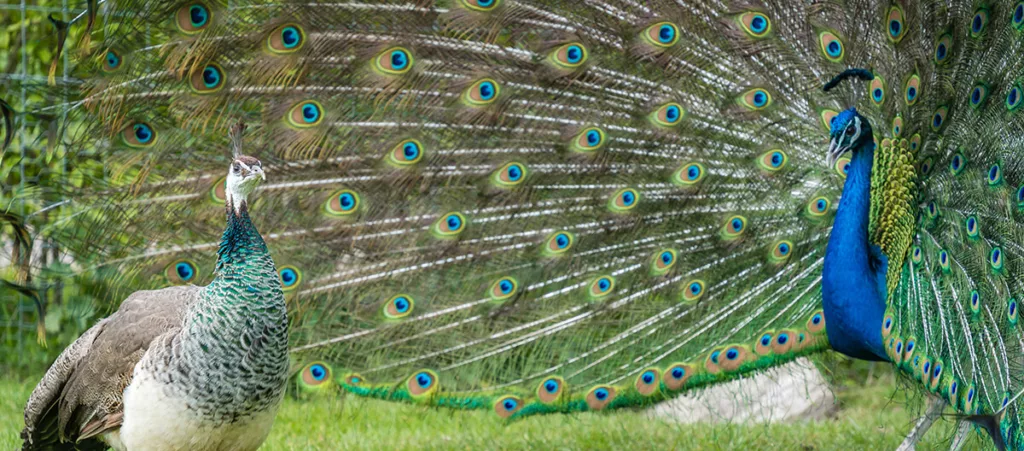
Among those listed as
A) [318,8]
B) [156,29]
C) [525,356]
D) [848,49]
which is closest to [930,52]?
[848,49]

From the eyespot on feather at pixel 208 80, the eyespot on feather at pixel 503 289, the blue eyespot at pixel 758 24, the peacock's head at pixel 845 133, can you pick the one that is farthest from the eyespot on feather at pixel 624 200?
the eyespot on feather at pixel 208 80

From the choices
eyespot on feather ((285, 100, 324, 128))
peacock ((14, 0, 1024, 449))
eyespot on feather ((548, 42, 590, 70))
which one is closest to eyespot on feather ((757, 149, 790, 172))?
peacock ((14, 0, 1024, 449))

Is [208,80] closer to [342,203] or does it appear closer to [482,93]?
[342,203]

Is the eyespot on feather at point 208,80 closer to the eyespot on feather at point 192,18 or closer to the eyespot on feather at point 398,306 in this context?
the eyespot on feather at point 192,18

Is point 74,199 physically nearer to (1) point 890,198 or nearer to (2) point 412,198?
(2) point 412,198

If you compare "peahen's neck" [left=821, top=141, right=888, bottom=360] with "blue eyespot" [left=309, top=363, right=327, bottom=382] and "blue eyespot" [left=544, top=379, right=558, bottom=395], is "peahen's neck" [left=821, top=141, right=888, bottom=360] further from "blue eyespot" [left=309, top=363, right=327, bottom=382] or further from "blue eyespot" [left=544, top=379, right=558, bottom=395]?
"blue eyespot" [left=309, top=363, right=327, bottom=382]

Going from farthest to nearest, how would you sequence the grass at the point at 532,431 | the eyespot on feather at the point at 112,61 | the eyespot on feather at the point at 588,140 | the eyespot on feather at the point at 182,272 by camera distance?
the grass at the point at 532,431 → the eyespot on feather at the point at 588,140 → the eyespot on feather at the point at 182,272 → the eyespot on feather at the point at 112,61
